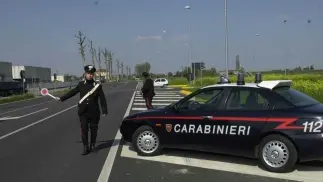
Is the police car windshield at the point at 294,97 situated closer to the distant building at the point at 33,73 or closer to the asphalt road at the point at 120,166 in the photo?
the asphalt road at the point at 120,166

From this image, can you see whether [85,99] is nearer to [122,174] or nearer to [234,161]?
[122,174]

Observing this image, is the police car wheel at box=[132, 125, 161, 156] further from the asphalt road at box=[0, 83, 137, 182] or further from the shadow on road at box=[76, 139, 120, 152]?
the shadow on road at box=[76, 139, 120, 152]

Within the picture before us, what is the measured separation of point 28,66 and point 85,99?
3159 inches

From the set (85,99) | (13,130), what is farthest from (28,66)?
(85,99)

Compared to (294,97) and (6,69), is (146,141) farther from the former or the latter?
(6,69)

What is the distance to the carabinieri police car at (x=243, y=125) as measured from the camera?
6465 millimetres

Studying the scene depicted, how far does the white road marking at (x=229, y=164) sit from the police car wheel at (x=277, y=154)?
12 cm

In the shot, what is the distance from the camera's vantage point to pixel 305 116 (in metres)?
6.43

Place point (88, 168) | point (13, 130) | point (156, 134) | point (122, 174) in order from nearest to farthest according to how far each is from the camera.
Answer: point (122, 174)
point (88, 168)
point (156, 134)
point (13, 130)

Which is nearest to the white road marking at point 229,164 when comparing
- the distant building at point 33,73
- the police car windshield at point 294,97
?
the police car windshield at point 294,97

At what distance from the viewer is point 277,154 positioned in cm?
662

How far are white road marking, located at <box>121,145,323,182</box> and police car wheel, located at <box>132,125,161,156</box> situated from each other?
128 mm

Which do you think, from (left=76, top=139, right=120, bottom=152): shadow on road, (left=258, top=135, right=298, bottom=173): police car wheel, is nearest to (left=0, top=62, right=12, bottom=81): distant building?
(left=76, top=139, right=120, bottom=152): shadow on road

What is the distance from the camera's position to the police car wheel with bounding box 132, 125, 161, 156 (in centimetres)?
798
